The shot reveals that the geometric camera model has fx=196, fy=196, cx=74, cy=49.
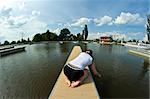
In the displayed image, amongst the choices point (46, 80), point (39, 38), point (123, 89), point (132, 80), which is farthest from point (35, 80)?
point (39, 38)

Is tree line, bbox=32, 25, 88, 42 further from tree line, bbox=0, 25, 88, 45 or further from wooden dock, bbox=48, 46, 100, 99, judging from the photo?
wooden dock, bbox=48, 46, 100, 99

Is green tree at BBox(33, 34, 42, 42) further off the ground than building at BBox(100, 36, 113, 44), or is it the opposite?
green tree at BBox(33, 34, 42, 42)

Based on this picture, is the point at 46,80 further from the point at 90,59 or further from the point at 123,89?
the point at 90,59

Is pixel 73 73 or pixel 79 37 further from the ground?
pixel 79 37

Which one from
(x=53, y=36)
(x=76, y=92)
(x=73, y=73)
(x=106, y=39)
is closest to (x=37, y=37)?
(x=53, y=36)

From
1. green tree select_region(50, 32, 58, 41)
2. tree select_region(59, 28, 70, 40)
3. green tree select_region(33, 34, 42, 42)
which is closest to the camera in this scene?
green tree select_region(33, 34, 42, 42)

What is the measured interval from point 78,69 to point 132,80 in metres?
4.50

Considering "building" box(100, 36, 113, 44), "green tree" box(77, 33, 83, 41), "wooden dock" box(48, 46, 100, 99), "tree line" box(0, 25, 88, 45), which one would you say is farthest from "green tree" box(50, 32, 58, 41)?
"wooden dock" box(48, 46, 100, 99)

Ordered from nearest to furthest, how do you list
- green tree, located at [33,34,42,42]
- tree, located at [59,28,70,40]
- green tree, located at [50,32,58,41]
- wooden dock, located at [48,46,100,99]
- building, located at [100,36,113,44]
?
wooden dock, located at [48,46,100,99], building, located at [100,36,113,44], green tree, located at [33,34,42,42], green tree, located at [50,32,58,41], tree, located at [59,28,70,40]

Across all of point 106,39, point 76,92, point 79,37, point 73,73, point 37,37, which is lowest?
point 76,92

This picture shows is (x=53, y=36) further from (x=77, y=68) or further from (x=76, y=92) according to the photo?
(x=76, y=92)

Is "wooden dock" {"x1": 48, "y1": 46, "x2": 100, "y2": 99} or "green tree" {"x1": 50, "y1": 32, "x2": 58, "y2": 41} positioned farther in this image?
"green tree" {"x1": 50, "y1": 32, "x2": 58, "y2": 41}

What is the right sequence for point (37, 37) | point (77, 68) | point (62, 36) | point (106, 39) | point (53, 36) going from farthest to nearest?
point (62, 36) → point (53, 36) → point (37, 37) → point (106, 39) → point (77, 68)

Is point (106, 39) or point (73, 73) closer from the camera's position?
point (73, 73)
